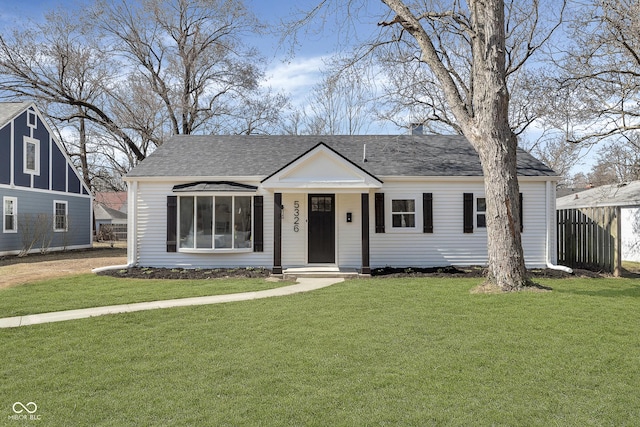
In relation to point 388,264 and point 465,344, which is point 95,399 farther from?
point 388,264

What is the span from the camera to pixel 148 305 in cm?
778

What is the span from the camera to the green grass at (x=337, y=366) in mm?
3486

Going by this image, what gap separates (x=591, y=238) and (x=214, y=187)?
1133 cm

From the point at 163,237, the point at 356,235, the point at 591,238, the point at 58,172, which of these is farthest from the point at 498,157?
the point at 58,172

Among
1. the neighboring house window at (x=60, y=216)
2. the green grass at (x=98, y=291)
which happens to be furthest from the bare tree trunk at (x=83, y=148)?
the green grass at (x=98, y=291)

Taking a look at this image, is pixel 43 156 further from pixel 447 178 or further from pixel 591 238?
pixel 591 238

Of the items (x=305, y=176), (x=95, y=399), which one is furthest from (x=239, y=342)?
(x=305, y=176)

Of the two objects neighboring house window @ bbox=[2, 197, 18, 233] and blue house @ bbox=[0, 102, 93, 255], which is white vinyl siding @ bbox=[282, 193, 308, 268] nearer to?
blue house @ bbox=[0, 102, 93, 255]

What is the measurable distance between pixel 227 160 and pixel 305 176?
313 cm

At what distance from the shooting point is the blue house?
56.4ft

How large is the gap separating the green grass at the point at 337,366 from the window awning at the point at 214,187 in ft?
18.6

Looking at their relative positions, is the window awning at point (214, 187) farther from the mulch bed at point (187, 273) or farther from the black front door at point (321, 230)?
the mulch bed at point (187, 273)

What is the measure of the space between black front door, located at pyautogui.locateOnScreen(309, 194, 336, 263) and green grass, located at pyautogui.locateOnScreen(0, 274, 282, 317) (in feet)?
7.85

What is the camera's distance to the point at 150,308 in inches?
294
